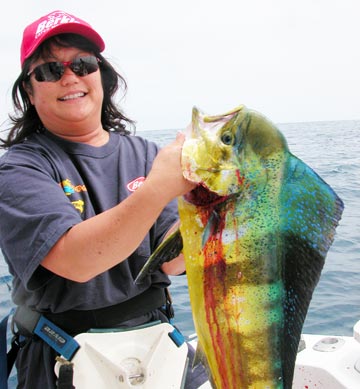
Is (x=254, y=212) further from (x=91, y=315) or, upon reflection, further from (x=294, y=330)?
(x=91, y=315)

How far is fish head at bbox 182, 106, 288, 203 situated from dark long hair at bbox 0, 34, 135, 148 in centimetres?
113

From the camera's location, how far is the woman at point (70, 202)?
183 centimetres

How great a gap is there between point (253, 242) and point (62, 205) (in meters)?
0.83

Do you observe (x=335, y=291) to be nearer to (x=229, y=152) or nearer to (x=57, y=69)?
(x=57, y=69)

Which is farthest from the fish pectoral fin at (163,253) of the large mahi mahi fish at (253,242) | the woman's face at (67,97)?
the woman's face at (67,97)

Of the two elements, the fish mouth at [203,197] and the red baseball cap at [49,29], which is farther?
the red baseball cap at [49,29]

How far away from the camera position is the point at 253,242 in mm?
1670

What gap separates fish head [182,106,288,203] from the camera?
1.65m

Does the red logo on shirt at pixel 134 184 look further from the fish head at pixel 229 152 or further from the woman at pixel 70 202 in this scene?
the fish head at pixel 229 152

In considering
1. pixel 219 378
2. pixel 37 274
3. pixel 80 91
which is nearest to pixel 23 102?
pixel 80 91

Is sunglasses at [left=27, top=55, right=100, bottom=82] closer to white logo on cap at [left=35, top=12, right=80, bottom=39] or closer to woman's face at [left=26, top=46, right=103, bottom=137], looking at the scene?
woman's face at [left=26, top=46, right=103, bottom=137]

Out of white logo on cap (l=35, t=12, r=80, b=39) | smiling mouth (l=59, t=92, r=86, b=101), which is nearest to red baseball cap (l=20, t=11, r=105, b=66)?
white logo on cap (l=35, t=12, r=80, b=39)

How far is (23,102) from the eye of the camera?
8.93ft

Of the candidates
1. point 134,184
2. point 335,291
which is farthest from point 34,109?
point 335,291
